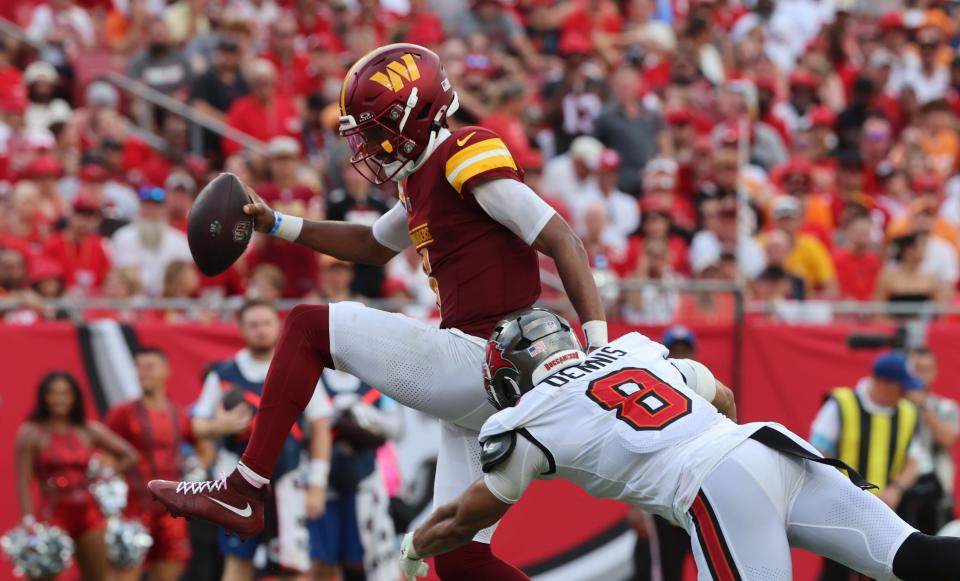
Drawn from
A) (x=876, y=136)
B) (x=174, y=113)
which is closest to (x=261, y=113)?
(x=174, y=113)

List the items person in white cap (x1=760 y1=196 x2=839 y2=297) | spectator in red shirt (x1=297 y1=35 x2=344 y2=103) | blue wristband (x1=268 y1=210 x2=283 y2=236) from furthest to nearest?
spectator in red shirt (x1=297 y1=35 x2=344 y2=103) < person in white cap (x1=760 y1=196 x2=839 y2=297) < blue wristband (x1=268 y1=210 x2=283 y2=236)

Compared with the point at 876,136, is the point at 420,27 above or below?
above

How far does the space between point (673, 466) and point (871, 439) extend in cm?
404

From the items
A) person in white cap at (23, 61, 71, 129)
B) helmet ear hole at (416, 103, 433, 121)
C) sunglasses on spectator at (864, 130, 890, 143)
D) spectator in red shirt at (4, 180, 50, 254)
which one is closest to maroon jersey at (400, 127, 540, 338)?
helmet ear hole at (416, 103, 433, 121)

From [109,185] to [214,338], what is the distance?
244 centimetres

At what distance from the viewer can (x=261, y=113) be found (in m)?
12.3

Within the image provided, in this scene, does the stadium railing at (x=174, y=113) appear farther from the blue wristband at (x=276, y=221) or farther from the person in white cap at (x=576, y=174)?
the blue wristband at (x=276, y=221)

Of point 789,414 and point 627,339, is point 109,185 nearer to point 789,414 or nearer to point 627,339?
point 789,414

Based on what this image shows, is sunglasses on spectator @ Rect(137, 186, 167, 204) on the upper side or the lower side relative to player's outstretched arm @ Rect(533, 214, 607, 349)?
lower

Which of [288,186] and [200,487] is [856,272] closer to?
[288,186]

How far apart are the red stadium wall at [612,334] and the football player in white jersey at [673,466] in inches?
174

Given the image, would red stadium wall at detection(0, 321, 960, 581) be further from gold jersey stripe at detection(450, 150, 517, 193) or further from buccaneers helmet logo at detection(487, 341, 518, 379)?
buccaneers helmet logo at detection(487, 341, 518, 379)

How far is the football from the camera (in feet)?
18.2

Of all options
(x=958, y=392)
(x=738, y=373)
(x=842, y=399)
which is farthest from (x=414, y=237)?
(x=958, y=392)
